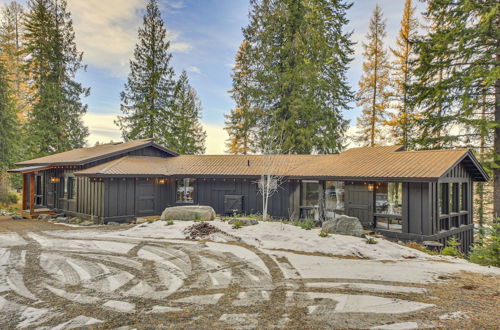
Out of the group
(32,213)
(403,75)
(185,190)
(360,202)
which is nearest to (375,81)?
(403,75)

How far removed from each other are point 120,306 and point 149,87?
21195 millimetres

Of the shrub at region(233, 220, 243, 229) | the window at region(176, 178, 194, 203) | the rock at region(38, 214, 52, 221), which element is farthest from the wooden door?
the shrub at region(233, 220, 243, 229)

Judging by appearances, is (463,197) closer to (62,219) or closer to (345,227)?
(345,227)

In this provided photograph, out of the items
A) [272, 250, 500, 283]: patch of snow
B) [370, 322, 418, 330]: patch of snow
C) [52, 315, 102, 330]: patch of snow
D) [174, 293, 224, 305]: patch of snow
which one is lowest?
[272, 250, 500, 283]: patch of snow

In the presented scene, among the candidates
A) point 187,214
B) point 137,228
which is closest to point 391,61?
point 187,214

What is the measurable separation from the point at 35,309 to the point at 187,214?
7340 mm

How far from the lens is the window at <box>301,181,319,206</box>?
13.6 meters

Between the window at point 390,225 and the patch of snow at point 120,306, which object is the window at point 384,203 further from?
the patch of snow at point 120,306

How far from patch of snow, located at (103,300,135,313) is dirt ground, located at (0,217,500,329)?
0.02 m

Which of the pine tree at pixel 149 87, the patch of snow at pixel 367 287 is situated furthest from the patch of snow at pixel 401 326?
the pine tree at pixel 149 87

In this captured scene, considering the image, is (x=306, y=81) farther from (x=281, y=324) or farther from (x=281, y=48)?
(x=281, y=324)

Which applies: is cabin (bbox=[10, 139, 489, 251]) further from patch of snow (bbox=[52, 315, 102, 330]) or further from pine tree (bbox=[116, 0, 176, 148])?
patch of snow (bbox=[52, 315, 102, 330])

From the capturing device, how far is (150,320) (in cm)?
379

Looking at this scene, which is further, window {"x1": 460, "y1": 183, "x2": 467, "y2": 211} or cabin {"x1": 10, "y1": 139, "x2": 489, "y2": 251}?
window {"x1": 460, "y1": 183, "x2": 467, "y2": 211}
